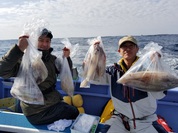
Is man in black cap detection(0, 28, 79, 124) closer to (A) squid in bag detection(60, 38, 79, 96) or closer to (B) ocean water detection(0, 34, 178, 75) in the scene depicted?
(A) squid in bag detection(60, 38, 79, 96)

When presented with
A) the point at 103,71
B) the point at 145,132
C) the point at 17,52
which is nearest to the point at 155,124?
the point at 145,132

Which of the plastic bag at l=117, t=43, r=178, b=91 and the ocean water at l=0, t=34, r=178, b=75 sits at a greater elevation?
the plastic bag at l=117, t=43, r=178, b=91

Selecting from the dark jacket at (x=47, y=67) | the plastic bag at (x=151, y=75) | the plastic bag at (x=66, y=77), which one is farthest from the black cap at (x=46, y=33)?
the plastic bag at (x=151, y=75)

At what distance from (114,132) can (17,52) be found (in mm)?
1611

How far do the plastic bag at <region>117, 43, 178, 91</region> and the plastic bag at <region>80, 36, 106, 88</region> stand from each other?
39 centimetres

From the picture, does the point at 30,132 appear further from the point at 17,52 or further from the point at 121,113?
the point at 121,113

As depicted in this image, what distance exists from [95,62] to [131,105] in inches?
30.1

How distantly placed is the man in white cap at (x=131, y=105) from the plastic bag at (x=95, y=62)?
0.30 metres

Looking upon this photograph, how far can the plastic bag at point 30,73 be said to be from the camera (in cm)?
258

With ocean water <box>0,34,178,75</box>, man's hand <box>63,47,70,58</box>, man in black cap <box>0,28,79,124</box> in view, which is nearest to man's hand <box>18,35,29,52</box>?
man in black cap <box>0,28,79,124</box>

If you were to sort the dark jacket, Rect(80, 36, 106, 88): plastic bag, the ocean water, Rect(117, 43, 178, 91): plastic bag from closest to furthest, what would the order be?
1. Rect(117, 43, 178, 91): plastic bag
2. the dark jacket
3. Rect(80, 36, 106, 88): plastic bag
4. the ocean water

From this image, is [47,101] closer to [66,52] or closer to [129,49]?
[66,52]

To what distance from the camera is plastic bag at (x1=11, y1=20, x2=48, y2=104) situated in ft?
8.46

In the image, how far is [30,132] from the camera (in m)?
2.66
